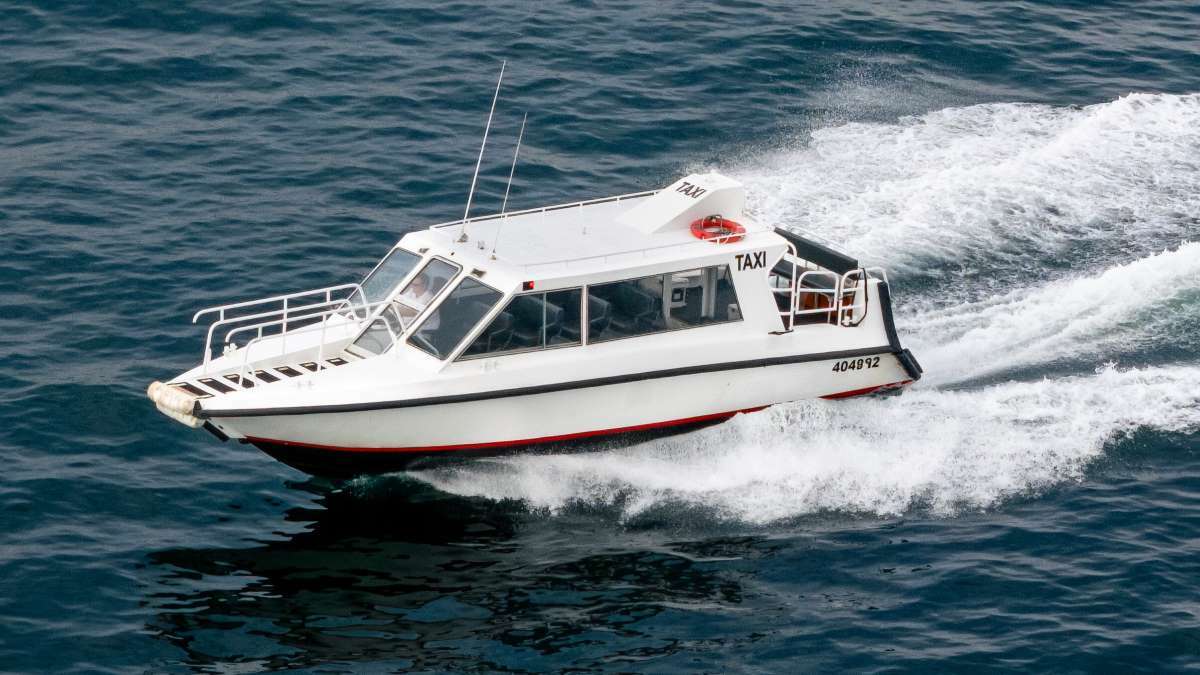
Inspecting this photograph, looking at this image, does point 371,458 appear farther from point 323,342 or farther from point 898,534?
point 898,534

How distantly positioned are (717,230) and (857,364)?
2513mm

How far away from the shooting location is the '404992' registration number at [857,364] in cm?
2017

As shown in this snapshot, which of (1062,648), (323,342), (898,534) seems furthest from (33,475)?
(1062,648)

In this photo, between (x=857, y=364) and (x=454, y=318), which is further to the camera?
(x=857, y=364)

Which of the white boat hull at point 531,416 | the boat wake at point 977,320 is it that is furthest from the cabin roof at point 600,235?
the boat wake at point 977,320

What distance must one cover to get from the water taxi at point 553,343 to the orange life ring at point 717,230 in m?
0.02

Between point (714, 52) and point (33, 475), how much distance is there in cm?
1709

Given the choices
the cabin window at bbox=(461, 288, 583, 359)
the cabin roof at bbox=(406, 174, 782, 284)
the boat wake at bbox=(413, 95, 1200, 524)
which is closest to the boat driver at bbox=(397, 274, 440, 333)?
the cabin roof at bbox=(406, 174, 782, 284)

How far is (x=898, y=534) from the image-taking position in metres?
18.2

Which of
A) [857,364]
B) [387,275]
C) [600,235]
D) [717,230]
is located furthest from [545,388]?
[857,364]

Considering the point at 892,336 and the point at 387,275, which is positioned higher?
the point at 387,275

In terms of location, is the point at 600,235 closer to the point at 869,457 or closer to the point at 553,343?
the point at 553,343

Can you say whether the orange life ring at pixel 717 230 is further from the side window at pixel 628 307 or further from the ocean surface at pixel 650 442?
the ocean surface at pixel 650 442

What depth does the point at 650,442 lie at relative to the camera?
63.9ft
